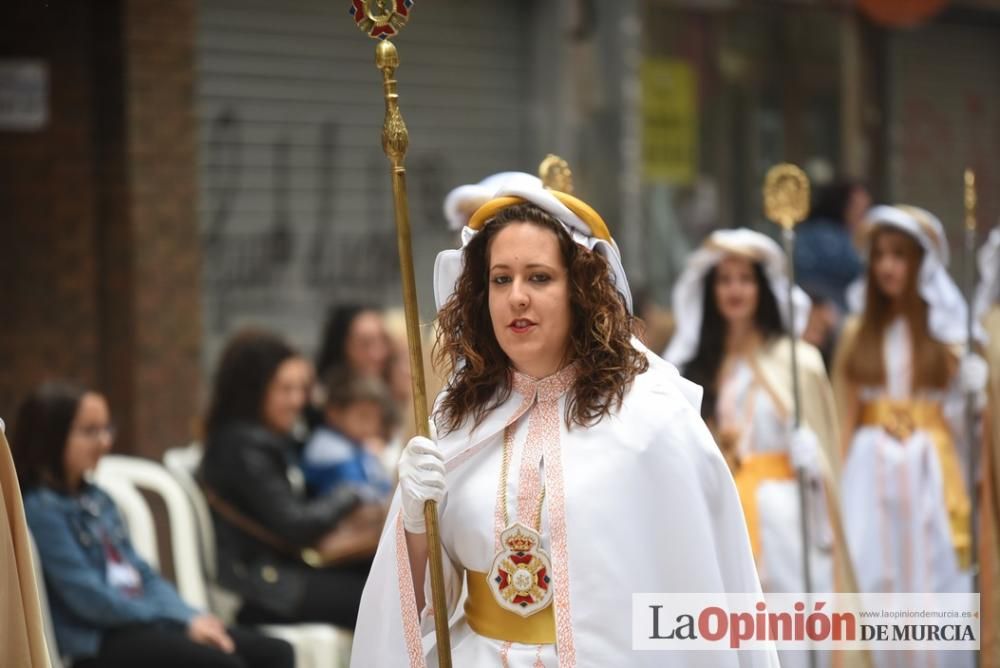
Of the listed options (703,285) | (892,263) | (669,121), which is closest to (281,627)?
(703,285)

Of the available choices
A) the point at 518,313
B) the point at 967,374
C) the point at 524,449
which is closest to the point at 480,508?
the point at 524,449

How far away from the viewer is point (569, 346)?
4.23m

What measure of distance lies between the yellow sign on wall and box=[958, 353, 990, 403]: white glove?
5419mm

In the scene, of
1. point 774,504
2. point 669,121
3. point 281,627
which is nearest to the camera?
point 281,627

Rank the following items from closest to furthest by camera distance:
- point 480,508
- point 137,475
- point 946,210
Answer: point 480,508 → point 137,475 → point 946,210

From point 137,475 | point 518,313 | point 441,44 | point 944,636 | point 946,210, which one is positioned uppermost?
point 441,44

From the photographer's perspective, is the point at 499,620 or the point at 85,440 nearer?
the point at 499,620

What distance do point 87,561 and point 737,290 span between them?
3.11m

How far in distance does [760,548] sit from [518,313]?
3320 millimetres

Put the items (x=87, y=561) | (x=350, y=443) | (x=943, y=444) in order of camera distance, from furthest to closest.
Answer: (x=943, y=444) → (x=350, y=443) → (x=87, y=561)

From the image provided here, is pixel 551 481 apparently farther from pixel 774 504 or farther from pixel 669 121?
Answer: pixel 669 121

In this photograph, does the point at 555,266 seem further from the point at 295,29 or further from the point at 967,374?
the point at 295,29

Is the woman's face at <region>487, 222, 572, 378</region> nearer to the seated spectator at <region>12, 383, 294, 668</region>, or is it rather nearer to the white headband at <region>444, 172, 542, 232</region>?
the white headband at <region>444, 172, 542, 232</region>

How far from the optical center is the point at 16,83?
9.45 meters
